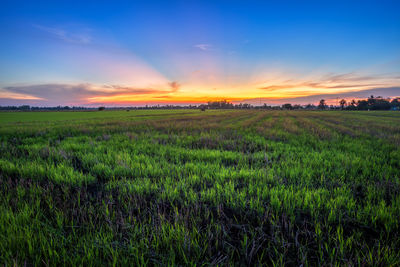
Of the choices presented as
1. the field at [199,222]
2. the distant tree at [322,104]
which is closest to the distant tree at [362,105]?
the distant tree at [322,104]

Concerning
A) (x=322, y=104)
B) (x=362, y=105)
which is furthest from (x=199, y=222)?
(x=322, y=104)

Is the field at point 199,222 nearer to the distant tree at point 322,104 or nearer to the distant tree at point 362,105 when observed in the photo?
the distant tree at point 362,105

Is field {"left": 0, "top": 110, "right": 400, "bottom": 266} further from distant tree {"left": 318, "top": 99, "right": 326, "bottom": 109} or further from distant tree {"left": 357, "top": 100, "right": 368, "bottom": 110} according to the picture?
distant tree {"left": 318, "top": 99, "right": 326, "bottom": 109}

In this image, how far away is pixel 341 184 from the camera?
10.5 feet

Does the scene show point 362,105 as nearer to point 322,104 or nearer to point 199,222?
point 322,104

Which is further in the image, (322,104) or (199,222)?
(322,104)

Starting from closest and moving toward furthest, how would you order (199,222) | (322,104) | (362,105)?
(199,222), (362,105), (322,104)

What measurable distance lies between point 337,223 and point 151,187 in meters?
2.89

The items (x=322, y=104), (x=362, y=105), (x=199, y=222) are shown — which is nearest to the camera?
(x=199, y=222)

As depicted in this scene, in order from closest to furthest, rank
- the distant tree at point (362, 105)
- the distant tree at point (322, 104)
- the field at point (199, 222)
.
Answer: the field at point (199, 222) → the distant tree at point (362, 105) → the distant tree at point (322, 104)

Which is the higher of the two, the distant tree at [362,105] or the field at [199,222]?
the distant tree at [362,105]

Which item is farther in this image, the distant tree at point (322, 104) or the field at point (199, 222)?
the distant tree at point (322, 104)

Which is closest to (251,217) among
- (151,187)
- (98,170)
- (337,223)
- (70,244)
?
(337,223)

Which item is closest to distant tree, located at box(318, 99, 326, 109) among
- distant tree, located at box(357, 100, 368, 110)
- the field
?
distant tree, located at box(357, 100, 368, 110)
